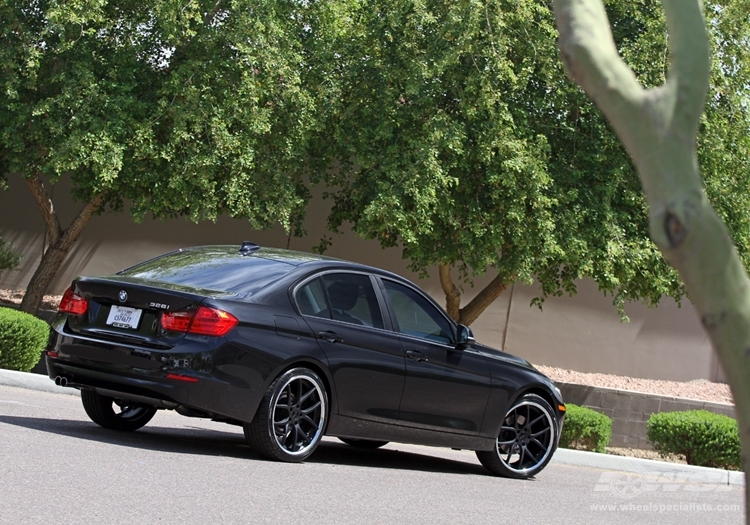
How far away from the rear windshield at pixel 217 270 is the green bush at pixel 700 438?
24.4ft

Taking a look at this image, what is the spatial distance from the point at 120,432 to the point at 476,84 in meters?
8.78

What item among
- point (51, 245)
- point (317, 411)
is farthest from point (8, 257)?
point (317, 411)

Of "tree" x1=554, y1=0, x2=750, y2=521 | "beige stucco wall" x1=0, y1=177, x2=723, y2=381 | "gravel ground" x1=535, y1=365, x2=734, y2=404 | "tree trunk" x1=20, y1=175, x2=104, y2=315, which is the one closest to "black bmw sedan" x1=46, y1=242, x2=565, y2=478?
"tree" x1=554, y1=0, x2=750, y2=521

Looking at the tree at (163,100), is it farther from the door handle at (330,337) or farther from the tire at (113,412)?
the door handle at (330,337)

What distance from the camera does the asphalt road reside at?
569 centimetres

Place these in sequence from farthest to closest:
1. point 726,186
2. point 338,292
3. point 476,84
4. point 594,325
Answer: point 594,325 < point 726,186 < point 476,84 < point 338,292

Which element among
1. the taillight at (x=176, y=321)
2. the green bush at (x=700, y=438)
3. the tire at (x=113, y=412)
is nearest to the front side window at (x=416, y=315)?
the taillight at (x=176, y=321)

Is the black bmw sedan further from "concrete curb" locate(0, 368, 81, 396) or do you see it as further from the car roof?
"concrete curb" locate(0, 368, 81, 396)

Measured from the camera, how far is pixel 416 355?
8531 millimetres

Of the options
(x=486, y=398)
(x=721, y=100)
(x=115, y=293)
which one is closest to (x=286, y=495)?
(x=115, y=293)

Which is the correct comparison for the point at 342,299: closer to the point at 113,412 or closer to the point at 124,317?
the point at 124,317

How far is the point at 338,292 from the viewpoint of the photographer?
27.5 ft

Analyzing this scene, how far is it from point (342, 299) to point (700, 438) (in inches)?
283

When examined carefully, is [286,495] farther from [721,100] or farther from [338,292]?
[721,100]
